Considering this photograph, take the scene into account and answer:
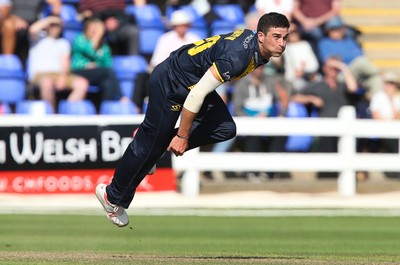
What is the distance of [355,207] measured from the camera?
51.4 feet

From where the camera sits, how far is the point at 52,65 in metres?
17.3

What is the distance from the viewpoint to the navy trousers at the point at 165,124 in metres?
9.02

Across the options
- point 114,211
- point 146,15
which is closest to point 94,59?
point 146,15

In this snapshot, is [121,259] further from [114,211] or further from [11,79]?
[11,79]

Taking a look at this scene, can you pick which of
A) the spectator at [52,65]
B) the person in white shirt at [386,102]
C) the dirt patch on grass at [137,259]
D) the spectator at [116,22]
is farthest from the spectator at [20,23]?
the dirt patch on grass at [137,259]

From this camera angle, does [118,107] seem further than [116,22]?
No

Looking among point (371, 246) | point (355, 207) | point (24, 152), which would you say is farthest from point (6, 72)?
point (371, 246)

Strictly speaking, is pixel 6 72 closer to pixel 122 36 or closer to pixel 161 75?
pixel 122 36

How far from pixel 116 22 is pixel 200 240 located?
6732 mm

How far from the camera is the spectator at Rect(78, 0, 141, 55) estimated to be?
Answer: 17.7 m

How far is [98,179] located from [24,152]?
116cm

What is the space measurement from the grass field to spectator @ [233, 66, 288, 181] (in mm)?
3360

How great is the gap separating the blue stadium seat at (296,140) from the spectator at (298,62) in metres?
0.36

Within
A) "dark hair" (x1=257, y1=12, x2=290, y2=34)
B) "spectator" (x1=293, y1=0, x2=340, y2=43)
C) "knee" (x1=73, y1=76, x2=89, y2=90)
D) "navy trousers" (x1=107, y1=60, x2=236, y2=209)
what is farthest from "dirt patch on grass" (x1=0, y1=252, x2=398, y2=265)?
"spectator" (x1=293, y1=0, x2=340, y2=43)
